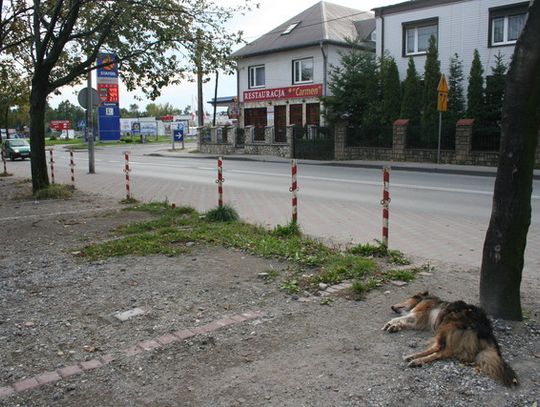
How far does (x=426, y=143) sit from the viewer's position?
81.8 feet

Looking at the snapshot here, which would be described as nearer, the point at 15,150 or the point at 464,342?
the point at 464,342

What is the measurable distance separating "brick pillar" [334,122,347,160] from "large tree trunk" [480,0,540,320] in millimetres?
24201

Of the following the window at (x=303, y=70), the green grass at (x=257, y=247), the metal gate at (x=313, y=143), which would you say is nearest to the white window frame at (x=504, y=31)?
the metal gate at (x=313, y=143)

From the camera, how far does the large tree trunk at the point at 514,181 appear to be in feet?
13.9

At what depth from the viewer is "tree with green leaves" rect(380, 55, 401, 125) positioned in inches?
1066

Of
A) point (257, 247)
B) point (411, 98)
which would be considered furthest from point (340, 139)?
point (257, 247)

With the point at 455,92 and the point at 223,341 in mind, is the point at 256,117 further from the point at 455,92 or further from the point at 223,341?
the point at 223,341

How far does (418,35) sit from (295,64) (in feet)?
34.7

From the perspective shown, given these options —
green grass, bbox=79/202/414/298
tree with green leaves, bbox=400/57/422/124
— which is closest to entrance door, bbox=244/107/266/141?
tree with green leaves, bbox=400/57/422/124

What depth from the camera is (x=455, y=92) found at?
25.9 m

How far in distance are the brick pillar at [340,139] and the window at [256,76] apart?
1303cm

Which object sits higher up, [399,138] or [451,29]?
[451,29]

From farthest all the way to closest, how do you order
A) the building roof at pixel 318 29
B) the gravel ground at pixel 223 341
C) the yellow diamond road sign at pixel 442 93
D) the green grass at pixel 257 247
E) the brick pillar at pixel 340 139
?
the building roof at pixel 318 29 < the brick pillar at pixel 340 139 < the yellow diamond road sign at pixel 442 93 < the green grass at pixel 257 247 < the gravel ground at pixel 223 341

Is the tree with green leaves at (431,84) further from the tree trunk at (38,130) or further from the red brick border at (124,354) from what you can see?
the red brick border at (124,354)
